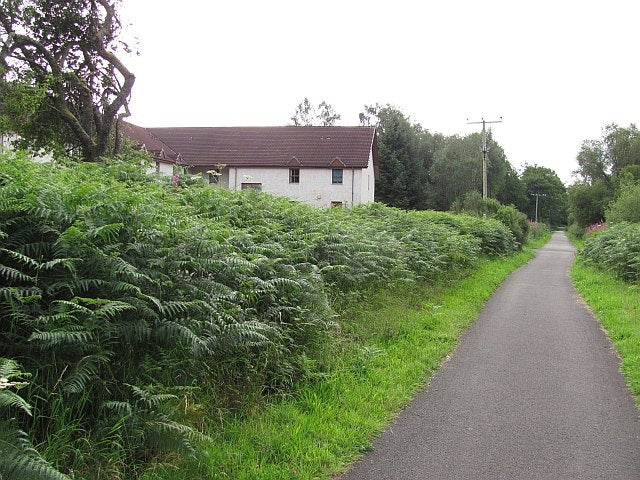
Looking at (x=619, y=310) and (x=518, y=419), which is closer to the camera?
(x=518, y=419)

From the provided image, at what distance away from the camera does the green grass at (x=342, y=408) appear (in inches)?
159

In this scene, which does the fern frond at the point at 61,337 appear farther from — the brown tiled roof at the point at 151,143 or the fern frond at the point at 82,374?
the brown tiled roof at the point at 151,143

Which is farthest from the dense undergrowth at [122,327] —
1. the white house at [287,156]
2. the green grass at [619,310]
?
the white house at [287,156]

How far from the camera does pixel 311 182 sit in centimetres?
4722

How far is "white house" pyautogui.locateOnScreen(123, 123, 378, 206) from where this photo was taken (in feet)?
152

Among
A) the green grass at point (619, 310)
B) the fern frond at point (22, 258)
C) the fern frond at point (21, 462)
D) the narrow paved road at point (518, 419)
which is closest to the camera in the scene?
the fern frond at point (21, 462)

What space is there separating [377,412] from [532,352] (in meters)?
3.75

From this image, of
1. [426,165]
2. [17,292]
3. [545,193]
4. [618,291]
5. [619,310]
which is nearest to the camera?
[17,292]

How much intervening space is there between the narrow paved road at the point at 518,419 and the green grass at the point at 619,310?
0.61ft

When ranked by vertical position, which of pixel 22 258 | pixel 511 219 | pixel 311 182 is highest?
pixel 311 182

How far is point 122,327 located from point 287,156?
1773 inches

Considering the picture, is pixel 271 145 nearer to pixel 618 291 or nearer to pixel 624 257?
pixel 624 257

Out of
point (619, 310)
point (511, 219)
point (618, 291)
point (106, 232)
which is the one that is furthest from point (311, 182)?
point (106, 232)

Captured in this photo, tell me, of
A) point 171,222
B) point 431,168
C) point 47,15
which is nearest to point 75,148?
point 47,15
